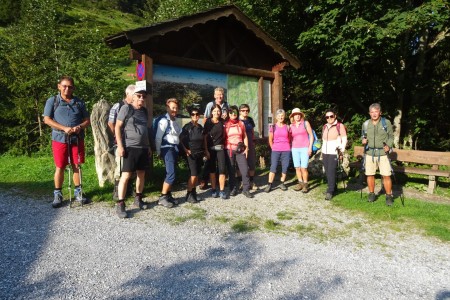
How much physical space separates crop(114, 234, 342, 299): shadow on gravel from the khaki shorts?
10.9 feet


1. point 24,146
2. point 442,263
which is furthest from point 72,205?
point 24,146

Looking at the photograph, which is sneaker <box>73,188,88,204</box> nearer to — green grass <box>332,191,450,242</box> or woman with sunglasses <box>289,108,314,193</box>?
woman with sunglasses <box>289,108,314,193</box>

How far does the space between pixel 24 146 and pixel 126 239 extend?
11259 millimetres

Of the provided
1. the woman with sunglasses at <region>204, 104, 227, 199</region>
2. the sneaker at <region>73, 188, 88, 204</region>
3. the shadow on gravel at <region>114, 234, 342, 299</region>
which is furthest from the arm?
the shadow on gravel at <region>114, 234, 342, 299</region>

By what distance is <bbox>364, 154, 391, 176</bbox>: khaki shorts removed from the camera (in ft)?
19.2

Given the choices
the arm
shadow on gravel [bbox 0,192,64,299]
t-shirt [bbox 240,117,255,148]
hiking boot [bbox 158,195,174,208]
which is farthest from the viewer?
t-shirt [bbox 240,117,255,148]

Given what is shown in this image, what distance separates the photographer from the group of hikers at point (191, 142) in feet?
16.0

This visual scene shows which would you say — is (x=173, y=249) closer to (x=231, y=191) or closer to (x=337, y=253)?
(x=337, y=253)

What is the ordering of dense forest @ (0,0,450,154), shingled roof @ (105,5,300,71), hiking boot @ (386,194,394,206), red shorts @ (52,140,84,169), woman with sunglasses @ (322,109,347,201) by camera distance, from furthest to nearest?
dense forest @ (0,0,450,154) → shingled roof @ (105,5,300,71) → woman with sunglasses @ (322,109,347,201) → hiking boot @ (386,194,394,206) → red shorts @ (52,140,84,169)

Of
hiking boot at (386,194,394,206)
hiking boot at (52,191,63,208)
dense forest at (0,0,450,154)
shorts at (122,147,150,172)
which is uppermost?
dense forest at (0,0,450,154)

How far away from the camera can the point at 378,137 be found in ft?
19.2

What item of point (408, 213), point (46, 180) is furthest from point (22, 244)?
point (408, 213)

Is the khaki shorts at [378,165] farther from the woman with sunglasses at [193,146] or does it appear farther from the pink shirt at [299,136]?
the woman with sunglasses at [193,146]

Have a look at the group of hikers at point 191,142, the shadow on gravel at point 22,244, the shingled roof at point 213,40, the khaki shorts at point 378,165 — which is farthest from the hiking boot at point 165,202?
the khaki shorts at point 378,165
